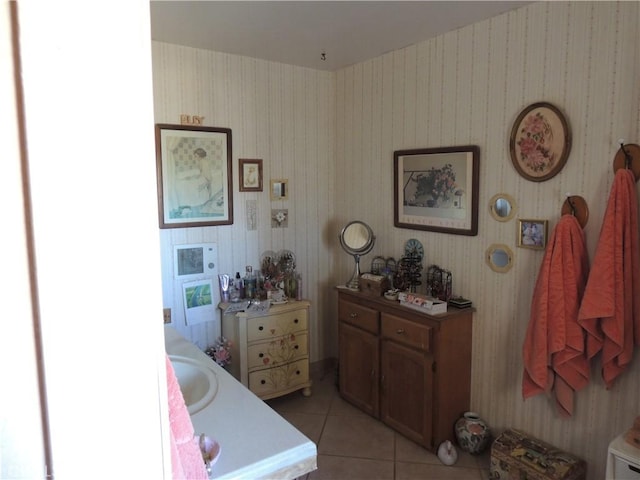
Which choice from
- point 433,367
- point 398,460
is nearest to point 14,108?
point 433,367

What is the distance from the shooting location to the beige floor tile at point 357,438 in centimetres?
272

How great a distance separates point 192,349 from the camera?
2082 mm

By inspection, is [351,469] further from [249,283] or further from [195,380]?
[249,283]

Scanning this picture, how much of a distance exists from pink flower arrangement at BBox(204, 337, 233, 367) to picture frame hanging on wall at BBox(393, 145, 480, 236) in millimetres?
1470

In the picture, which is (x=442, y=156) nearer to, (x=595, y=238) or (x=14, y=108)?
(x=595, y=238)

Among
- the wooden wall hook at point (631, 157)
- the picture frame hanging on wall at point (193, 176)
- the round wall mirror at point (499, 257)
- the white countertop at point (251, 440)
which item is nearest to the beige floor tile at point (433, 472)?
the round wall mirror at point (499, 257)

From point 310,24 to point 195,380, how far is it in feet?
6.67

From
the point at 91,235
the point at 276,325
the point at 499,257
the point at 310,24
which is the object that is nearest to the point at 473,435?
the point at 499,257

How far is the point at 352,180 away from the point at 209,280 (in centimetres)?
134

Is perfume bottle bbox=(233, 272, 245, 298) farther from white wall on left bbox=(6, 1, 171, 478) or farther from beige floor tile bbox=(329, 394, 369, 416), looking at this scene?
white wall on left bbox=(6, 1, 171, 478)

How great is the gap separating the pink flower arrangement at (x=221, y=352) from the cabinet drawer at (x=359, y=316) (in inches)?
32.6

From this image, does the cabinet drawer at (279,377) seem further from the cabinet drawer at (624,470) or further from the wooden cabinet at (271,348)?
the cabinet drawer at (624,470)

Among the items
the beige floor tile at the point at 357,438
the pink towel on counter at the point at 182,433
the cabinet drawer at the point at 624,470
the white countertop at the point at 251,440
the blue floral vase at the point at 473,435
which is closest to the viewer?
the pink towel on counter at the point at 182,433

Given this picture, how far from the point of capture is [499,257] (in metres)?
2.57
